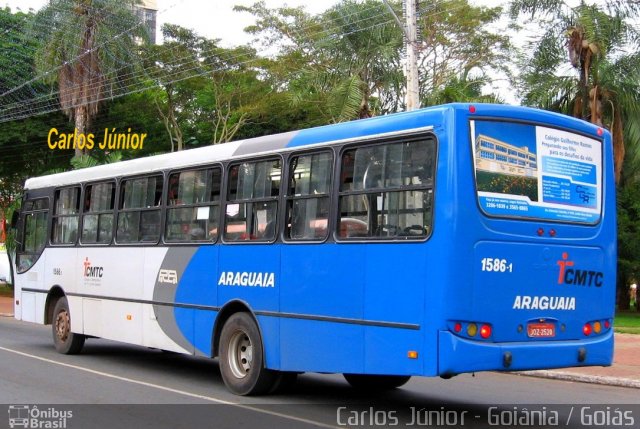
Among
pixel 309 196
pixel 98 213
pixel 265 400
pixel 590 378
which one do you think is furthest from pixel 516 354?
pixel 98 213

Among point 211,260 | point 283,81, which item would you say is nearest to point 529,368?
point 211,260

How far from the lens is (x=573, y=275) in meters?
8.89

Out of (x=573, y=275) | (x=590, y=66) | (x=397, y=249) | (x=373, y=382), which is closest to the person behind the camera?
(x=397, y=249)

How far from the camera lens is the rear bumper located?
25.9 ft

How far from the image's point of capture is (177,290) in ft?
38.9

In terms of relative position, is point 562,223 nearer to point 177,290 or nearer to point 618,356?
point 177,290

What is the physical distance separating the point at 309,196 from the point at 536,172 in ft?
8.44

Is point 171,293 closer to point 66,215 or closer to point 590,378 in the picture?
point 66,215

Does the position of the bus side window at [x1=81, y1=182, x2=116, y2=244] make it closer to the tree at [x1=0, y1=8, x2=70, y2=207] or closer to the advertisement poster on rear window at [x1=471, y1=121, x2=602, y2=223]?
the advertisement poster on rear window at [x1=471, y1=121, x2=602, y2=223]

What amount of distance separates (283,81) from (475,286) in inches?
1198

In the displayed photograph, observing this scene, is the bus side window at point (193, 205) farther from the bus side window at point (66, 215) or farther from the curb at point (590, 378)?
the curb at point (590, 378)

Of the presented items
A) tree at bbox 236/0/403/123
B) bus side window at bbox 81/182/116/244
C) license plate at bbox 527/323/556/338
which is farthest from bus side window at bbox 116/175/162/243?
tree at bbox 236/0/403/123

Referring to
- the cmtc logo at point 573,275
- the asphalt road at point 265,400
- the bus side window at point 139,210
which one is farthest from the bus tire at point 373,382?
the bus side window at point 139,210

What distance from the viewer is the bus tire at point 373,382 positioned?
434 inches
